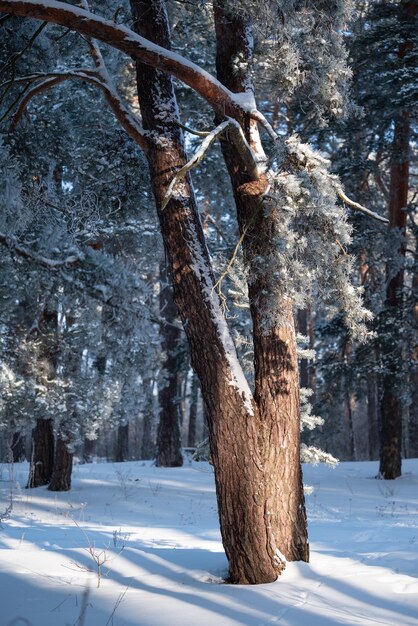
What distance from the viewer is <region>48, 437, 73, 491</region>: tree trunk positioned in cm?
1329

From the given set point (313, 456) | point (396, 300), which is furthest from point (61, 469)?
point (396, 300)

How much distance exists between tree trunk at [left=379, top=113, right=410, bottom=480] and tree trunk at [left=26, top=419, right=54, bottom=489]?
25.6 ft

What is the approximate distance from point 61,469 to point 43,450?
1284 millimetres

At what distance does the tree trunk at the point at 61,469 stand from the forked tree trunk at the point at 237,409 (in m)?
8.98

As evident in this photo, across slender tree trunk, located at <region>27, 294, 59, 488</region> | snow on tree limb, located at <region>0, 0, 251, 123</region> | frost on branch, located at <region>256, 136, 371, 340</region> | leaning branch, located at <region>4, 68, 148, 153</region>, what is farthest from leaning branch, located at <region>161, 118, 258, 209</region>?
slender tree trunk, located at <region>27, 294, 59, 488</region>

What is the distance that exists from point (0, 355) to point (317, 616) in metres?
9.33

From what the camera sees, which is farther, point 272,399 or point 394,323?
point 394,323

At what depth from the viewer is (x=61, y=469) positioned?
13.3 meters

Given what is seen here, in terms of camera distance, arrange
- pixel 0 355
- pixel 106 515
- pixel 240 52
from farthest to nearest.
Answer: pixel 0 355 → pixel 106 515 → pixel 240 52

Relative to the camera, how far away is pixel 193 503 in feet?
40.1

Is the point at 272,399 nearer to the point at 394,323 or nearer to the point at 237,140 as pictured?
the point at 237,140

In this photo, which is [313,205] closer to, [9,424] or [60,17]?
[60,17]

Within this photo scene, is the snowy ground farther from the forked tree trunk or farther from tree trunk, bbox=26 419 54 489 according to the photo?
tree trunk, bbox=26 419 54 489

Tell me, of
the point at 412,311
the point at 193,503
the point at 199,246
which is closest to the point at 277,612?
the point at 199,246
